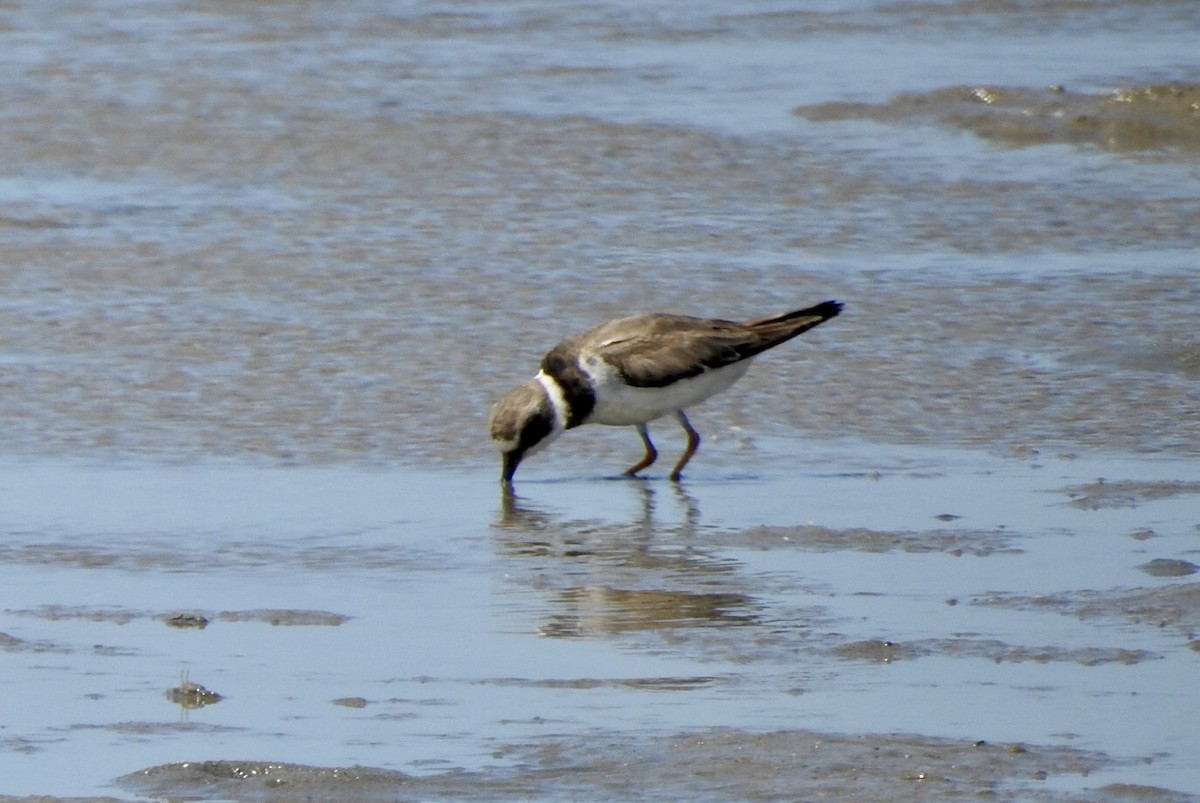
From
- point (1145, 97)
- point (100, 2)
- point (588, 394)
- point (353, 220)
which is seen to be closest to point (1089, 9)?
point (1145, 97)

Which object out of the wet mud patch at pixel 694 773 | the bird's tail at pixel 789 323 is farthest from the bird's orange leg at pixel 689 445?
the wet mud patch at pixel 694 773

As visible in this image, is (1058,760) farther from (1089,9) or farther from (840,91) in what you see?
(1089,9)

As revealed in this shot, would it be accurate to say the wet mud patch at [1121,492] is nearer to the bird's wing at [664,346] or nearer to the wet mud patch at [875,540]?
the wet mud patch at [875,540]

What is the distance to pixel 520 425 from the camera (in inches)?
323

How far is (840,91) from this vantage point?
53.4ft

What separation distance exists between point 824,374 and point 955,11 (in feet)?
37.1

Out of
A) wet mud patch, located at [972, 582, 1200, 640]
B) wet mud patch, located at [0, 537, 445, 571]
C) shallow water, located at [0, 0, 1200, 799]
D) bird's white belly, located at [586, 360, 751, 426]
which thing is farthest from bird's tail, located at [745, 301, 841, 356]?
wet mud patch, located at [972, 582, 1200, 640]

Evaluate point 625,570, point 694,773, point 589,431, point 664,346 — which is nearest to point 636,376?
point 664,346

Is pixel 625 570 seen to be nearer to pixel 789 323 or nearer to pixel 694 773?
pixel 694 773

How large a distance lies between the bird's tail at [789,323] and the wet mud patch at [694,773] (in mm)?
3799

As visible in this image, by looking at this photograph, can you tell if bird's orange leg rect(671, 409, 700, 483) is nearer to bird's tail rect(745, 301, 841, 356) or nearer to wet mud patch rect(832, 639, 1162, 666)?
bird's tail rect(745, 301, 841, 356)

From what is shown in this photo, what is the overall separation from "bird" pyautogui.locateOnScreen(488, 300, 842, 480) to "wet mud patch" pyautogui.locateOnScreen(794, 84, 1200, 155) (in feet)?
21.2

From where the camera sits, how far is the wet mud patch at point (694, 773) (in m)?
4.90

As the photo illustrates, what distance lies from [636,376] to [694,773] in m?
3.63
